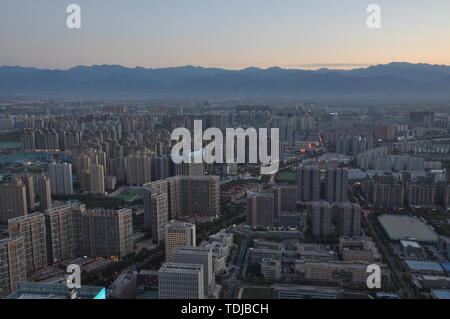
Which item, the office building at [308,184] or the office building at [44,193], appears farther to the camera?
the office building at [308,184]

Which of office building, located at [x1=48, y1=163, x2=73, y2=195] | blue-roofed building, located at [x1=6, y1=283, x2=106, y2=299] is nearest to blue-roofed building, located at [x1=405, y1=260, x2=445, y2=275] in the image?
blue-roofed building, located at [x1=6, y1=283, x2=106, y2=299]

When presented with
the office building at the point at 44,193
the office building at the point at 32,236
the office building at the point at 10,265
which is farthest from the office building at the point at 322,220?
the office building at the point at 44,193

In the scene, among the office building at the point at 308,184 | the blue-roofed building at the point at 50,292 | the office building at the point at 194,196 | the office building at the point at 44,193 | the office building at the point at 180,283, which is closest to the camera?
the blue-roofed building at the point at 50,292

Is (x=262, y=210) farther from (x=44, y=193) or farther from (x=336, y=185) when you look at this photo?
(x=44, y=193)

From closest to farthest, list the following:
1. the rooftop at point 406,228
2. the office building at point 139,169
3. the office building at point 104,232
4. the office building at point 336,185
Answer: the office building at point 104,232
the rooftop at point 406,228
the office building at point 336,185
the office building at point 139,169

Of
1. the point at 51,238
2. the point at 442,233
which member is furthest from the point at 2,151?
the point at 442,233

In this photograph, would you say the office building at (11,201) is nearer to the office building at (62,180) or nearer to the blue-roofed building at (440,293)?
the office building at (62,180)
